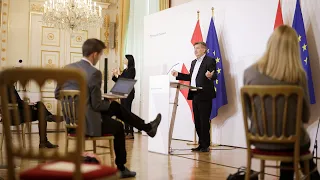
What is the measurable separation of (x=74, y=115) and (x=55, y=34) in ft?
22.6

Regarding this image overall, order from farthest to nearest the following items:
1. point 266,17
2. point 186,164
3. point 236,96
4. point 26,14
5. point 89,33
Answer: point 89,33 < point 26,14 < point 236,96 < point 266,17 < point 186,164

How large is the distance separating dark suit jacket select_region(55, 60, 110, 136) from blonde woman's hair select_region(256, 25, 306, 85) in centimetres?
131

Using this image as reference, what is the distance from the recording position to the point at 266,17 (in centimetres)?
552

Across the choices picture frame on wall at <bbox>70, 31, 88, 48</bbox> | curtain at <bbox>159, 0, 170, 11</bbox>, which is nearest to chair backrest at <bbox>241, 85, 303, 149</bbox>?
curtain at <bbox>159, 0, 170, 11</bbox>

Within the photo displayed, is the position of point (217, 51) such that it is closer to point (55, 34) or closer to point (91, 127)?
point (91, 127)

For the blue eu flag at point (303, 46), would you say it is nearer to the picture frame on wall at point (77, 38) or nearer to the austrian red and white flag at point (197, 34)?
the austrian red and white flag at point (197, 34)

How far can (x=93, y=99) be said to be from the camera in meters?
3.03

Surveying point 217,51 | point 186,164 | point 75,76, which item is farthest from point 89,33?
point 75,76

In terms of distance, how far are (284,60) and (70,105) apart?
5.39 feet

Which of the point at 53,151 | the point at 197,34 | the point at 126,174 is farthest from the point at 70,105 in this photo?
the point at 197,34

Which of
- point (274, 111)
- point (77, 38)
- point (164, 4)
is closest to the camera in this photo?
point (274, 111)

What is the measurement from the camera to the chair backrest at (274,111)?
217cm

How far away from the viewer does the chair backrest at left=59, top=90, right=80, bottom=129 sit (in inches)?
115

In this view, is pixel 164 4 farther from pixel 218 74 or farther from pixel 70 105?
pixel 70 105
